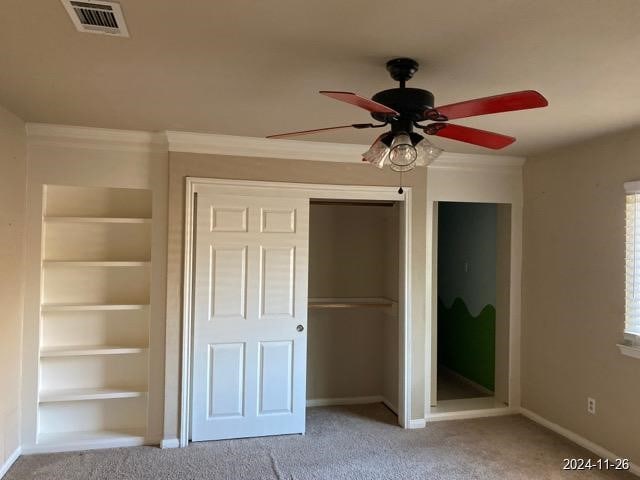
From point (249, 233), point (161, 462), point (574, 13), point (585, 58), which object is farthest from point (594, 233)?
point (161, 462)

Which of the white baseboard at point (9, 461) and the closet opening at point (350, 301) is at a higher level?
the closet opening at point (350, 301)

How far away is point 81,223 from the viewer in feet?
11.4

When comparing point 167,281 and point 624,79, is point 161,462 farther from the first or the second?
point 624,79

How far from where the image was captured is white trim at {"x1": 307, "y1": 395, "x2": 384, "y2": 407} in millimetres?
4379

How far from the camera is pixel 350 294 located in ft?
14.7

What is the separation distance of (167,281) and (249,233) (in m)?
0.72

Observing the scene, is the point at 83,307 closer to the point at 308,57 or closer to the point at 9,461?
the point at 9,461

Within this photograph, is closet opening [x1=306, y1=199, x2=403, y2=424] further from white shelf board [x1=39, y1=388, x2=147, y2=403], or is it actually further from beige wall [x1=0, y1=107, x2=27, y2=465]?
beige wall [x1=0, y1=107, x2=27, y2=465]

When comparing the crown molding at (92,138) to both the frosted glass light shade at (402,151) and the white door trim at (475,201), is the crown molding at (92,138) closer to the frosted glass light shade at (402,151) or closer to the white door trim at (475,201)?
the frosted glass light shade at (402,151)

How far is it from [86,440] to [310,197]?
2487 mm

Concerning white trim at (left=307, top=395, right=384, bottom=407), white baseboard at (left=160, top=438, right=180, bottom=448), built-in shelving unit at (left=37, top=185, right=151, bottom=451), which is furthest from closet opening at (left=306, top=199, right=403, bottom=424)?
built-in shelving unit at (left=37, top=185, right=151, bottom=451)

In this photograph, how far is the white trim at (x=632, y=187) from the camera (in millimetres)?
3064

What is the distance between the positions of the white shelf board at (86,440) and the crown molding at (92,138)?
2.16 metres

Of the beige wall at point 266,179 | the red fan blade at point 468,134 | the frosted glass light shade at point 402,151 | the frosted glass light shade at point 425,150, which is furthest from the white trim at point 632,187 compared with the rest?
the frosted glass light shade at point 402,151
